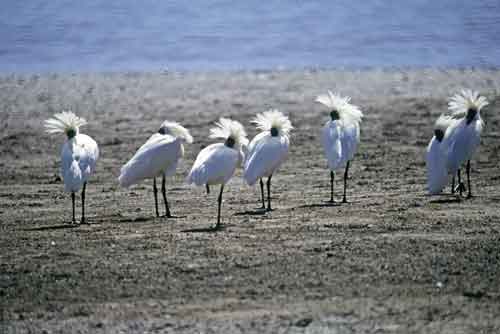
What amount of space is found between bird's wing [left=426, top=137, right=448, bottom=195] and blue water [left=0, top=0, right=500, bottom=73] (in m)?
17.1

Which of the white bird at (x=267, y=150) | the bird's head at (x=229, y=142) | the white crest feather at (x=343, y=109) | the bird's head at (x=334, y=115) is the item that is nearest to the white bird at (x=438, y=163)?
the white crest feather at (x=343, y=109)

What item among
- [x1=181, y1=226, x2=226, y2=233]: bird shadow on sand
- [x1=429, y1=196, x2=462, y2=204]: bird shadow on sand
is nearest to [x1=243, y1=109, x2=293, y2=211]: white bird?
[x1=181, y1=226, x2=226, y2=233]: bird shadow on sand

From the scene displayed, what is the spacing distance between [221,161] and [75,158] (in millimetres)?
1950

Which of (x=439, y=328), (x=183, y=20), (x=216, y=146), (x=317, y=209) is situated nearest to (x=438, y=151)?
(x=317, y=209)

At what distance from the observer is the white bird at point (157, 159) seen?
13227 millimetres

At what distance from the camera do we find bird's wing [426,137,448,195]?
1357 centimetres

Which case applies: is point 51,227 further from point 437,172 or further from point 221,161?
point 437,172

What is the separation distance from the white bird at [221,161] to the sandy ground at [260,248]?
1.77ft

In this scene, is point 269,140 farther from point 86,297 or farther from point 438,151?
point 86,297

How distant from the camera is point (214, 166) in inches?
487

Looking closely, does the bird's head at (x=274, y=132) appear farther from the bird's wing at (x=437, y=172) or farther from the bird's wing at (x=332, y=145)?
the bird's wing at (x=437, y=172)

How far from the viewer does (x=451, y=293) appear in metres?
8.76

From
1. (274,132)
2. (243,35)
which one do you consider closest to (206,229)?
(274,132)

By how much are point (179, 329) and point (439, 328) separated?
6.84 ft
